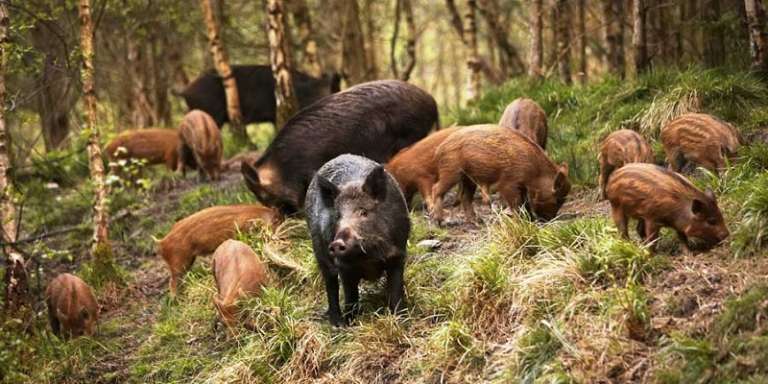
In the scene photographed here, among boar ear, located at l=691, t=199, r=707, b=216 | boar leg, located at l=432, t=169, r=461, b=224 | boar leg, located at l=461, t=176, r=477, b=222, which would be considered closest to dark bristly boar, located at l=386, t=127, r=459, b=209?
boar leg, located at l=432, t=169, r=461, b=224

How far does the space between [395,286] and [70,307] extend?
11.9ft

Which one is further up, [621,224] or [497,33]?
[497,33]

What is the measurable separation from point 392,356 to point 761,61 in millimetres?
5531

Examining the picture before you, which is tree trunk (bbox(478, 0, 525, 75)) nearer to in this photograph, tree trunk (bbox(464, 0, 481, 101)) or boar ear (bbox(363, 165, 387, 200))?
tree trunk (bbox(464, 0, 481, 101))

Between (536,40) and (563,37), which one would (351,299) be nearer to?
(536,40)

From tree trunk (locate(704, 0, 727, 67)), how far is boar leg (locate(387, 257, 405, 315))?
580cm

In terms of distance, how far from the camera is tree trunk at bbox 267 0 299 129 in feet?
47.3

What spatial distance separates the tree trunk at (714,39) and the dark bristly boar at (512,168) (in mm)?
3789

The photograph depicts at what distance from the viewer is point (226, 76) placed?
17.3m

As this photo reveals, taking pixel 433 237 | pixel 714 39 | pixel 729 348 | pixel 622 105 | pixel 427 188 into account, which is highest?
pixel 714 39

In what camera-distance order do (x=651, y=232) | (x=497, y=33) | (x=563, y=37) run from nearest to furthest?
(x=651, y=232)
(x=563, y=37)
(x=497, y=33)

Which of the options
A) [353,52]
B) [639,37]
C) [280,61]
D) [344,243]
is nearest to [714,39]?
[639,37]

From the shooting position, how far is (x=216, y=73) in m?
18.0

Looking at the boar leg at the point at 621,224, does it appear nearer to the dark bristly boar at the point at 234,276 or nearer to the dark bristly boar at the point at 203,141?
the dark bristly boar at the point at 234,276
